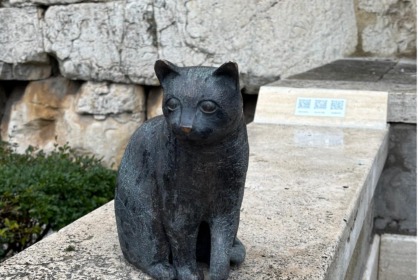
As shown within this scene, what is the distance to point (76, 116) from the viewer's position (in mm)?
5426

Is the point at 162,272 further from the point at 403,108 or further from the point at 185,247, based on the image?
the point at 403,108

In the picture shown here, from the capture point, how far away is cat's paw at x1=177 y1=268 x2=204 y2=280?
1685mm

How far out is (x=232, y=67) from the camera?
1.47 meters

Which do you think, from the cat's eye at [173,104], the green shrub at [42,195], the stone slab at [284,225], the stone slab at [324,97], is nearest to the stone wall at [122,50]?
the stone slab at [324,97]

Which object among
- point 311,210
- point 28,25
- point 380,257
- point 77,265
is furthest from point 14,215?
point 28,25

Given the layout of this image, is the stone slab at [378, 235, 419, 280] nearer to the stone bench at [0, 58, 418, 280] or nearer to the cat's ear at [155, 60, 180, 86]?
the stone bench at [0, 58, 418, 280]

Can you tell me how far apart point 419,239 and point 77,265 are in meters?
2.57

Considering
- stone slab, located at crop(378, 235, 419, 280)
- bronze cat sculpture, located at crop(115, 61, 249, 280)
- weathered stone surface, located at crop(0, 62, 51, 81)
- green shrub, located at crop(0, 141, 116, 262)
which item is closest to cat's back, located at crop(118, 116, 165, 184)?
bronze cat sculpture, located at crop(115, 61, 249, 280)

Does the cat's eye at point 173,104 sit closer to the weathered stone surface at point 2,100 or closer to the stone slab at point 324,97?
the stone slab at point 324,97

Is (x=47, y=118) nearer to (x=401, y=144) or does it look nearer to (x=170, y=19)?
(x=170, y=19)

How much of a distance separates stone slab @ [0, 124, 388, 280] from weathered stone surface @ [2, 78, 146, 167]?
2104 mm

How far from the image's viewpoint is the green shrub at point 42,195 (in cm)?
314

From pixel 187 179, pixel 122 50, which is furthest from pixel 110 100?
pixel 187 179

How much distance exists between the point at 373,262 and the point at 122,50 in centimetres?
285
